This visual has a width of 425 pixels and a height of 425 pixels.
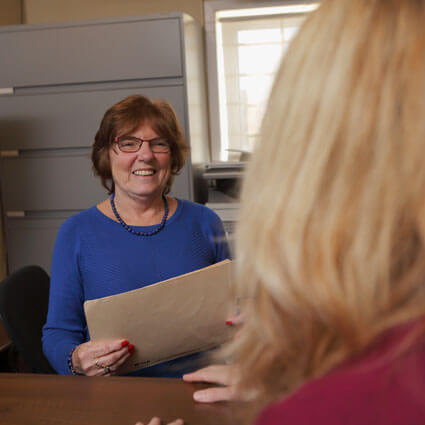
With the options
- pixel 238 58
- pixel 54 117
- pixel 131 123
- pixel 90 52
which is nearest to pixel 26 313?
pixel 131 123

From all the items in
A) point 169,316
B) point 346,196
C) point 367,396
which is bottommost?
point 169,316

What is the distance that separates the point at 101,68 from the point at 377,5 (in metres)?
2.60

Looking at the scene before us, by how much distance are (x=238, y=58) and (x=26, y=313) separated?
85.4 inches

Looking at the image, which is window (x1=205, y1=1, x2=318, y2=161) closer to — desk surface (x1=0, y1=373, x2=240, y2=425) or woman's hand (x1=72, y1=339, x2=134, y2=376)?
woman's hand (x1=72, y1=339, x2=134, y2=376)

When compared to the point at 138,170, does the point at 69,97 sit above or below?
above

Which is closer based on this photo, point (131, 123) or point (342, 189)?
point (342, 189)

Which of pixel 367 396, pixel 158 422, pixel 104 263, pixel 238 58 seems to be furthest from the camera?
pixel 238 58

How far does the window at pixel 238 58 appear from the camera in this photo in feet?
10.4

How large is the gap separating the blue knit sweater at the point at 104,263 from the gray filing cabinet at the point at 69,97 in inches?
48.7

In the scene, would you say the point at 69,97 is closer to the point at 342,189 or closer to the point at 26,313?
the point at 26,313

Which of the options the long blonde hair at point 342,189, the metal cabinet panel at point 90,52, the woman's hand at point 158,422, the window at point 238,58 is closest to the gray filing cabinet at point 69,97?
the metal cabinet panel at point 90,52

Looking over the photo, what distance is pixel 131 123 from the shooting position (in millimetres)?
1635

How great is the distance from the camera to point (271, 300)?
0.48 meters

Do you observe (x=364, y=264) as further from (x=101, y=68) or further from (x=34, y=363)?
(x=101, y=68)
